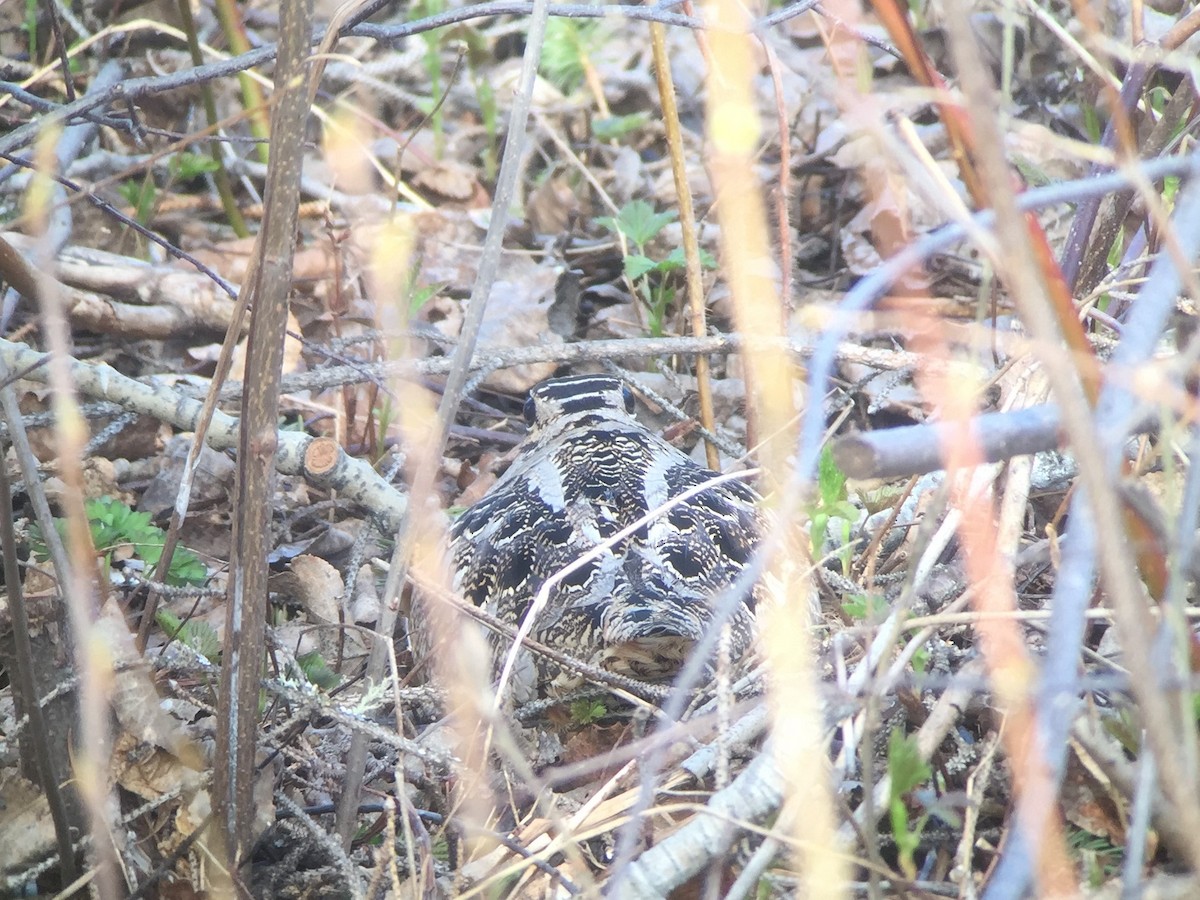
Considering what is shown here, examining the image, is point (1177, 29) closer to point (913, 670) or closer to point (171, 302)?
point (913, 670)

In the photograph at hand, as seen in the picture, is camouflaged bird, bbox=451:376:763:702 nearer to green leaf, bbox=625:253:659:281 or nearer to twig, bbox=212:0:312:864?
green leaf, bbox=625:253:659:281

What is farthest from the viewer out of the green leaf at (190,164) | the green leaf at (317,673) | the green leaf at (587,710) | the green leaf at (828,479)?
the green leaf at (190,164)

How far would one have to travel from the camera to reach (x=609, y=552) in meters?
3.04

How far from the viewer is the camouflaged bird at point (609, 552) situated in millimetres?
A: 2793

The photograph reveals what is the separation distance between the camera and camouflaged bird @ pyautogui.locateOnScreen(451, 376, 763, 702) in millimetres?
2793

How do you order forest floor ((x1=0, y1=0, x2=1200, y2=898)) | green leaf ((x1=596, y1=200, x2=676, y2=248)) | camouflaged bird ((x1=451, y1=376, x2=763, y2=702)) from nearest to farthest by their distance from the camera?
1. forest floor ((x1=0, y1=0, x2=1200, y2=898))
2. camouflaged bird ((x1=451, y1=376, x2=763, y2=702))
3. green leaf ((x1=596, y1=200, x2=676, y2=248))

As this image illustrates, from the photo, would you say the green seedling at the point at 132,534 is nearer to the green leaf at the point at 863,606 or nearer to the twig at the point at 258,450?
A: the twig at the point at 258,450

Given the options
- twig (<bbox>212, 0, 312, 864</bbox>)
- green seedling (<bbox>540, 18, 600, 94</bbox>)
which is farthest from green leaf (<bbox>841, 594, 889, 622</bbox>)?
green seedling (<bbox>540, 18, 600, 94</bbox>)

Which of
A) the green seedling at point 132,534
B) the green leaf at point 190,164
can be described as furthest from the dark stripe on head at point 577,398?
the green leaf at point 190,164

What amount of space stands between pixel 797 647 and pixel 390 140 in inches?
188

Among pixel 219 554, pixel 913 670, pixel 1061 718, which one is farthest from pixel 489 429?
pixel 1061 718

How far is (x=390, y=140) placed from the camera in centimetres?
610

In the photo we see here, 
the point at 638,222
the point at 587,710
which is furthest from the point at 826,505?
the point at 638,222

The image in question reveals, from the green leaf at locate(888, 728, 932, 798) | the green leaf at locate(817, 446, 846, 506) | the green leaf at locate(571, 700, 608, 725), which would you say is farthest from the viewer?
the green leaf at locate(571, 700, 608, 725)
